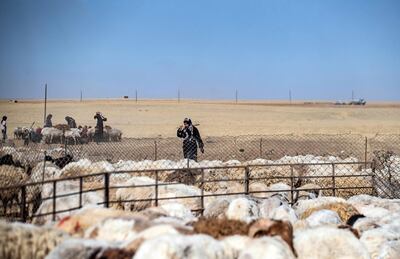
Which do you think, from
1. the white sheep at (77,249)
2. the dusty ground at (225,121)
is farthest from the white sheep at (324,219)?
the dusty ground at (225,121)

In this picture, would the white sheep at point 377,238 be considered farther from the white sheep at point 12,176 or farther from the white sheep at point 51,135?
the white sheep at point 51,135

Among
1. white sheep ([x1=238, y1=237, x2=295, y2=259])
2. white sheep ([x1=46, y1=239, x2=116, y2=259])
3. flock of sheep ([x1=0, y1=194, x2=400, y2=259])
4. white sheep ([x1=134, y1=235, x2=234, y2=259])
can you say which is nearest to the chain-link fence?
flock of sheep ([x1=0, y1=194, x2=400, y2=259])

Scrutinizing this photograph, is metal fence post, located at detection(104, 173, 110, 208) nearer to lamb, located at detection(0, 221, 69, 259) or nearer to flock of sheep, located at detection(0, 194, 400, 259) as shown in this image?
flock of sheep, located at detection(0, 194, 400, 259)

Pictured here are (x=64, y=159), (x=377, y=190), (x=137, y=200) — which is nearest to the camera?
(x=137, y=200)

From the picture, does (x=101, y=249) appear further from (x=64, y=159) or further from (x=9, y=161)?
(x=64, y=159)

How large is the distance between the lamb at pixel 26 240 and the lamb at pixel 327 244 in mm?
3082

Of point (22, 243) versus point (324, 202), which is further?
point (324, 202)

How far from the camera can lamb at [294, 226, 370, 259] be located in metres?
6.97

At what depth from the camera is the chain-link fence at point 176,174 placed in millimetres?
9602

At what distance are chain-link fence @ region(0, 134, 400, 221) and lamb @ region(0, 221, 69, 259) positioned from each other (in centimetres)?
146

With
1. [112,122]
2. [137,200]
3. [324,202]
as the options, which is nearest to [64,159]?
[137,200]

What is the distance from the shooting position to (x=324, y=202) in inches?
408

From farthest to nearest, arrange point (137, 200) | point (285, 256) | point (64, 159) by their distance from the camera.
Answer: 1. point (64, 159)
2. point (137, 200)
3. point (285, 256)

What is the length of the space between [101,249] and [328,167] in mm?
11739
